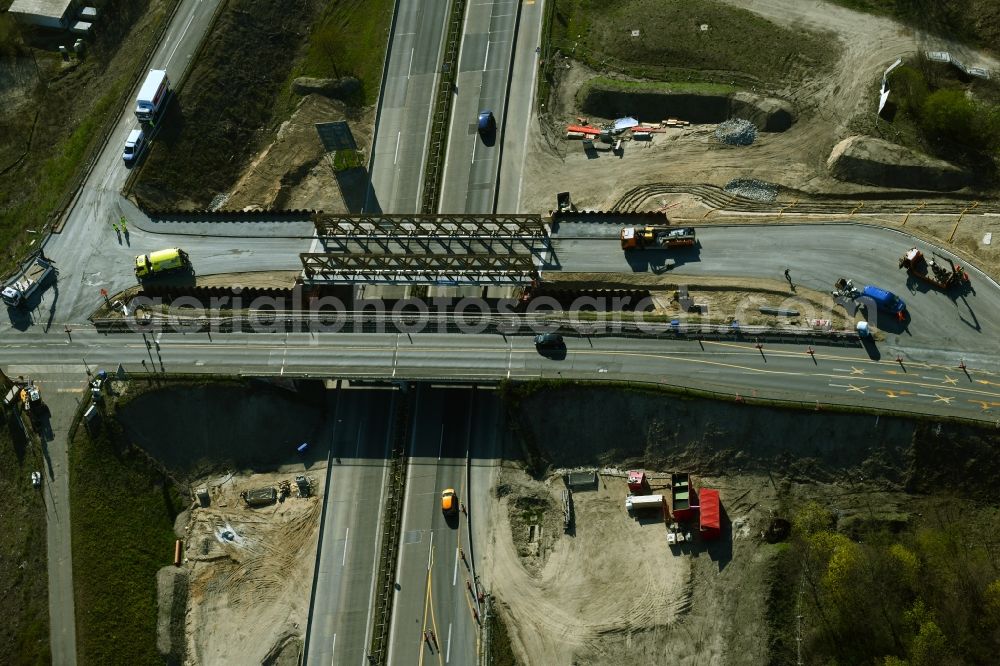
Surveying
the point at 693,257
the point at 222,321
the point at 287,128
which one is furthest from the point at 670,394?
the point at 287,128

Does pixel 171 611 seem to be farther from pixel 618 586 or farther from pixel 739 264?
pixel 739 264

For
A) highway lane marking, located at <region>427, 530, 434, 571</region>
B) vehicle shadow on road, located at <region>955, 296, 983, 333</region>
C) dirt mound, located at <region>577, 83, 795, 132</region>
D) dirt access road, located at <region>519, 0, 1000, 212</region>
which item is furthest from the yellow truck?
vehicle shadow on road, located at <region>955, 296, 983, 333</region>

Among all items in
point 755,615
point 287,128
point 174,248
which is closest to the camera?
point 755,615

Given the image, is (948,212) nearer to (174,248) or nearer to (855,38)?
(855,38)

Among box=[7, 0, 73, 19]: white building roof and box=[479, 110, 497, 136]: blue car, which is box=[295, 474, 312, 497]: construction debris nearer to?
box=[479, 110, 497, 136]: blue car

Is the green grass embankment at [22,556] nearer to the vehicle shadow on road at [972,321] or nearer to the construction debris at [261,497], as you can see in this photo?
the construction debris at [261,497]

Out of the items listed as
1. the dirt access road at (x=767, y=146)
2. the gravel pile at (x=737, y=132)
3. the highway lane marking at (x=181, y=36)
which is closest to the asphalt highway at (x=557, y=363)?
the dirt access road at (x=767, y=146)
